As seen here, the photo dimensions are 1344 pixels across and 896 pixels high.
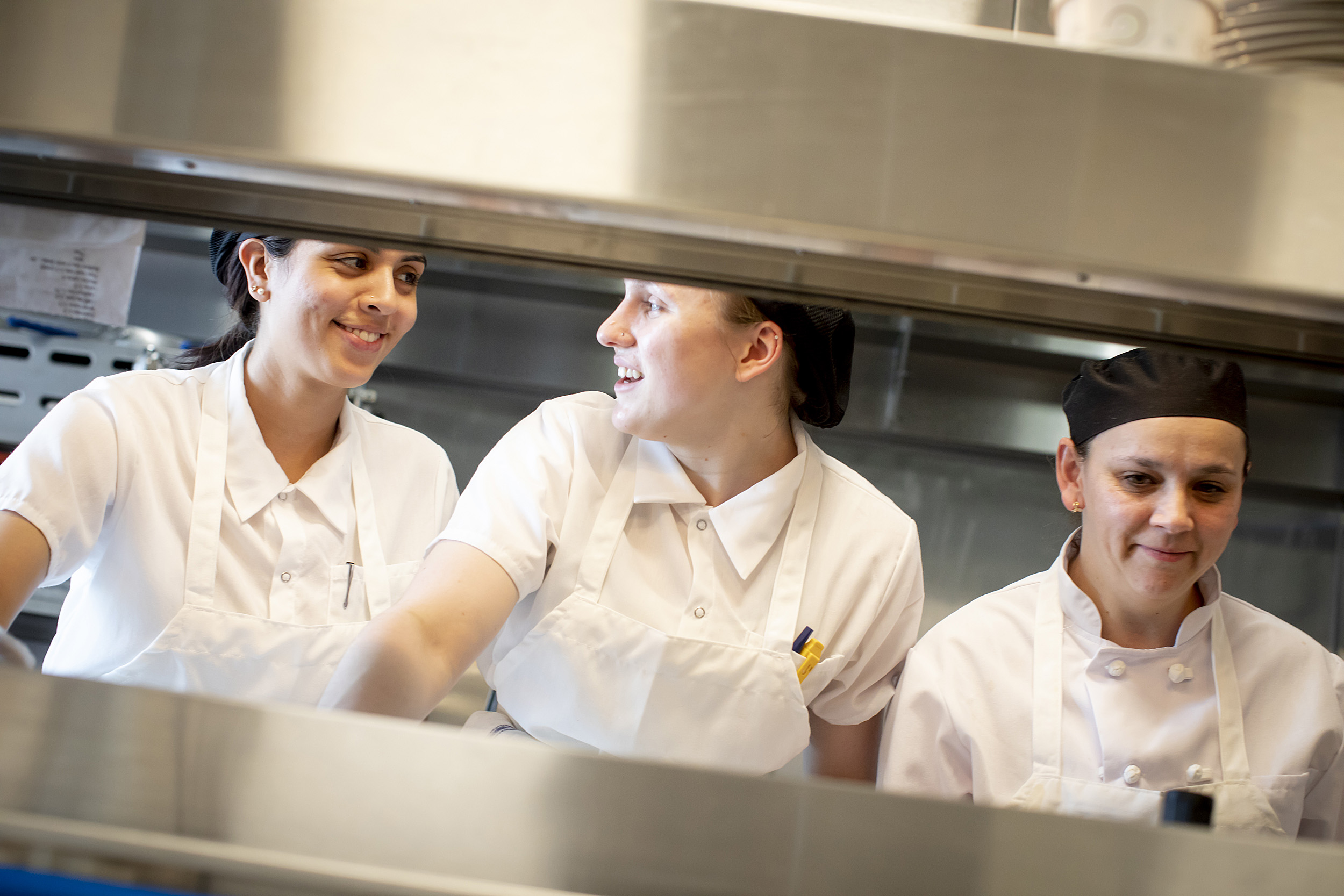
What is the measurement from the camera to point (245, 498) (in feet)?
4.27

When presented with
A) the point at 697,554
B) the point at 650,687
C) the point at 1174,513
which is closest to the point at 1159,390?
the point at 1174,513

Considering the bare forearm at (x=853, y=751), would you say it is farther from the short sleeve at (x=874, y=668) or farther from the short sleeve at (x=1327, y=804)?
the short sleeve at (x=1327, y=804)

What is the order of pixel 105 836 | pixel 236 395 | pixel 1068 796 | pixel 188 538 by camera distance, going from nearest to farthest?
pixel 105 836 → pixel 1068 796 → pixel 188 538 → pixel 236 395

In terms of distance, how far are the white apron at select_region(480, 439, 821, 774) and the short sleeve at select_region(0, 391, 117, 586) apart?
525 millimetres

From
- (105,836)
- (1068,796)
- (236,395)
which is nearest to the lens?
(105,836)

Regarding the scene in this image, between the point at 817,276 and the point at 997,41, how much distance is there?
159mm

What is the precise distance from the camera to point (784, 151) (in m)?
0.48

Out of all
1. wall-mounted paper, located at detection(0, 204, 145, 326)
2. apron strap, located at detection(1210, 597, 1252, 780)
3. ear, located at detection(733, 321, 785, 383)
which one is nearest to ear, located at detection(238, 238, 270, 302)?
wall-mounted paper, located at detection(0, 204, 145, 326)

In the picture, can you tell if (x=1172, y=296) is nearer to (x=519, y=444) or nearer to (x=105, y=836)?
(x=105, y=836)

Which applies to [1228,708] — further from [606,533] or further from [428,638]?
[428,638]

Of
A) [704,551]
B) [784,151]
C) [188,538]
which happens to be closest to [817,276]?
[784,151]

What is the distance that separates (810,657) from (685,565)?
19cm

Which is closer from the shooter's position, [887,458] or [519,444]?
[519,444]

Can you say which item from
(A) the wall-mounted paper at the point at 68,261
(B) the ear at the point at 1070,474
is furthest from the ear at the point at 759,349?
(A) the wall-mounted paper at the point at 68,261
